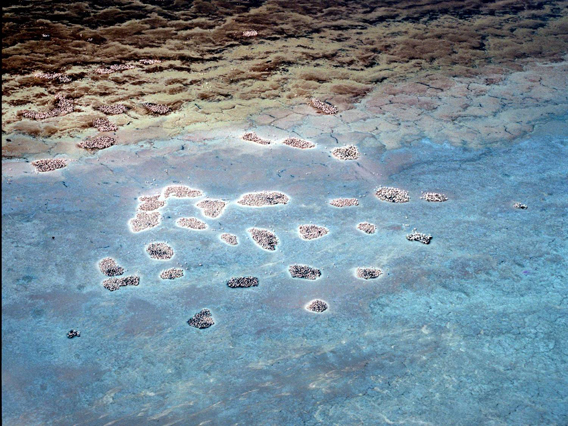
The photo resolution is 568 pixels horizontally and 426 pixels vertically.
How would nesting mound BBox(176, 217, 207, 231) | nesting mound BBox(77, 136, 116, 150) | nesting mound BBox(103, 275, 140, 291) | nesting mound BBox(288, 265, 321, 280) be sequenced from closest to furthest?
nesting mound BBox(103, 275, 140, 291) < nesting mound BBox(288, 265, 321, 280) < nesting mound BBox(176, 217, 207, 231) < nesting mound BBox(77, 136, 116, 150)

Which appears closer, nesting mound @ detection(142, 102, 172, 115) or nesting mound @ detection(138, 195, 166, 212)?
nesting mound @ detection(138, 195, 166, 212)

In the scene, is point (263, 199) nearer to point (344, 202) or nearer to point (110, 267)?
point (344, 202)

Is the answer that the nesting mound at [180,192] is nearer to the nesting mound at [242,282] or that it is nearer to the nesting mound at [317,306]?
the nesting mound at [242,282]

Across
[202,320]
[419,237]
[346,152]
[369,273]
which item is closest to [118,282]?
[202,320]

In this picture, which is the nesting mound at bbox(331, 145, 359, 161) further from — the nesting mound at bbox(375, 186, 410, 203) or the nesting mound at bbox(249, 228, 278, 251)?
the nesting mound at bbox(249, 228, 278, 251)

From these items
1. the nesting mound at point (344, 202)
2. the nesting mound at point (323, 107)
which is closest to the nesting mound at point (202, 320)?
the nesting mound at point (344, 202)

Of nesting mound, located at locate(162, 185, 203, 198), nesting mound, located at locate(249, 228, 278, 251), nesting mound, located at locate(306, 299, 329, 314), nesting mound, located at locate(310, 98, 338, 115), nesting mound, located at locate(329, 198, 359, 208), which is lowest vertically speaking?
A: nesting mound, located at locate(306, 299, 329, 314)

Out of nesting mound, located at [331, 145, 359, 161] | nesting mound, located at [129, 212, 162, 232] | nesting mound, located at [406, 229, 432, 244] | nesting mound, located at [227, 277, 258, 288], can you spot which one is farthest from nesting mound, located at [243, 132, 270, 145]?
nesting mound, located at [227, 277, 258, 288]

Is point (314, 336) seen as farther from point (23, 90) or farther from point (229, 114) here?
point (23, 90)
